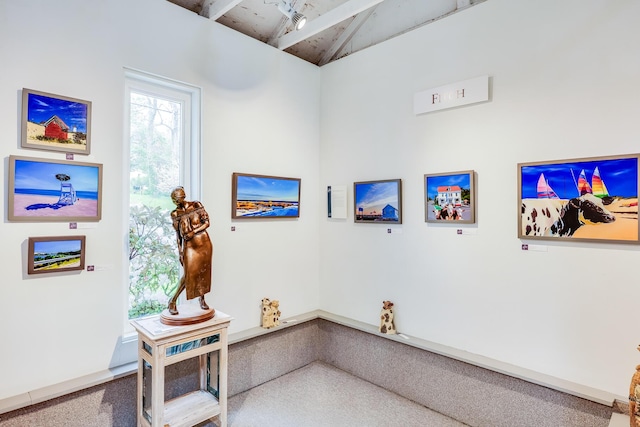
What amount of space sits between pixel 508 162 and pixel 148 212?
2.91 m

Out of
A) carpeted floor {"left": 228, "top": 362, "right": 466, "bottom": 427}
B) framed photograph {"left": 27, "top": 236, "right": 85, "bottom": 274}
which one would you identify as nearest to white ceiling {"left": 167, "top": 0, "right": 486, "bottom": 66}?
framed photograph {"left": 27, "top": 236, "right": 85, "bottom": 274}

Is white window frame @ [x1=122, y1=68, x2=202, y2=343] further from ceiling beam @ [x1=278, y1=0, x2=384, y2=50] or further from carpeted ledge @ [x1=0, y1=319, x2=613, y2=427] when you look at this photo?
ceiling beam @ [x1=278, y1=0, x2=384, y2=50]

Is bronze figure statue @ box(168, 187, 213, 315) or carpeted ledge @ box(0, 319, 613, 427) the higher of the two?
bronze figure statue @ box(168, 187, 213, 315)

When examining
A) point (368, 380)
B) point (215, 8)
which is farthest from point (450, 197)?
point (215, 8)

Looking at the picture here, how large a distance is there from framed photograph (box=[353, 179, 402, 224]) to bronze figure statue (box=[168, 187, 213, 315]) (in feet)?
5.55

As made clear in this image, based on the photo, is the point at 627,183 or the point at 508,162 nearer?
the point at 627,183

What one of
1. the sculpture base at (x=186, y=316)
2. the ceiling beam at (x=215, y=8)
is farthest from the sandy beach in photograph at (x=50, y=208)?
the ceiling beam at (x=215, y=8)

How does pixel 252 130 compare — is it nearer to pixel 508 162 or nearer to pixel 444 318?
pixel 508 162

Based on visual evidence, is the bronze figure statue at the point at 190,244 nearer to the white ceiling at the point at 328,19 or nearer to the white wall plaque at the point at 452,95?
the white ceiling at the point at 328,19

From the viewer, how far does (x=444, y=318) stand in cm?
298

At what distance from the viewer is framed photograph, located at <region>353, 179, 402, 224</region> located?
130 inches

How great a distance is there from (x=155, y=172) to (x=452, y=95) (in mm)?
2608

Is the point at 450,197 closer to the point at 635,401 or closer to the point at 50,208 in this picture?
the point at 635,401

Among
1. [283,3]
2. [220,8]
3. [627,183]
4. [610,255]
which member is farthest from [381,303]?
[220,8]
